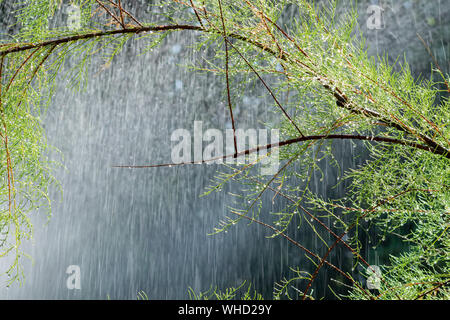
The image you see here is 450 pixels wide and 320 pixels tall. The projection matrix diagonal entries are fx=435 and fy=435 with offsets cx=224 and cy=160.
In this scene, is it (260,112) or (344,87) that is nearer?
(344,87)

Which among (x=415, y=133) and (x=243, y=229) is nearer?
(x=415, y=133)

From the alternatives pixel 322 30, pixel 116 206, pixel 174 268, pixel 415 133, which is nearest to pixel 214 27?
pixel 322 30

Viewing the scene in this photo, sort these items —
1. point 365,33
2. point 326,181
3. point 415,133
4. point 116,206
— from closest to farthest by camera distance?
point 415,133 < point 365,33 < point 326,181 < point 116,206

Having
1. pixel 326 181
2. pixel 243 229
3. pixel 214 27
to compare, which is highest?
pixel 326 181

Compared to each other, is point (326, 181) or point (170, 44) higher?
point (170, 44)

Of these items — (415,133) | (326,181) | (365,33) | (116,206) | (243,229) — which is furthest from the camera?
(116,206)

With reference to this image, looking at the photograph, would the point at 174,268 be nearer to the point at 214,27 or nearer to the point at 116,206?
the point at 116,206

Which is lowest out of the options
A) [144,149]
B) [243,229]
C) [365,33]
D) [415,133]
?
[415,133]

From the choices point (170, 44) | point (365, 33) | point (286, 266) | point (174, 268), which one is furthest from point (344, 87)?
point (170, 44)

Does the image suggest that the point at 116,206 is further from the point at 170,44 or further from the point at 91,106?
the point at 170,44

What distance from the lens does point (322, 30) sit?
815 mm

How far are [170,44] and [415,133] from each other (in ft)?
13.7

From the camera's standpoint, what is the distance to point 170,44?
4.60 m

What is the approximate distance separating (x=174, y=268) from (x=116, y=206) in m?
0.93
